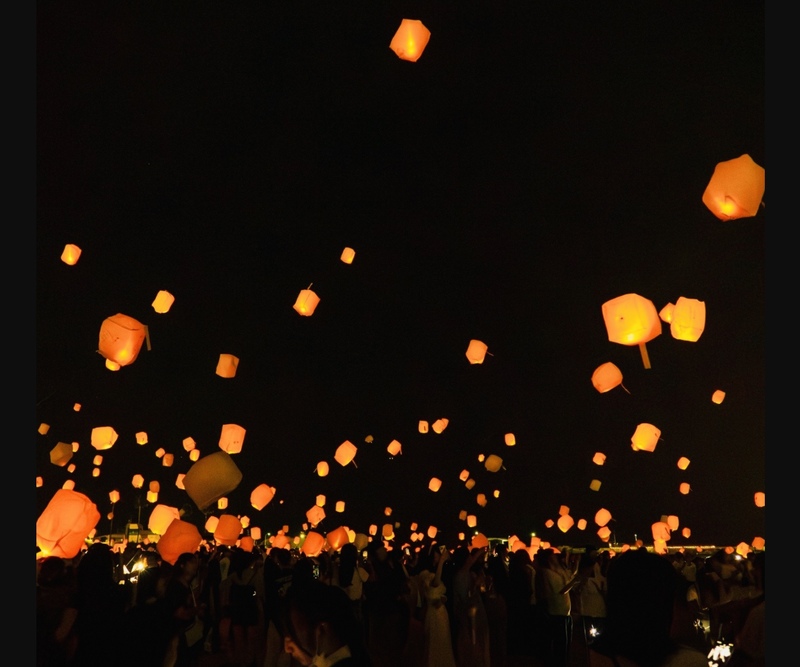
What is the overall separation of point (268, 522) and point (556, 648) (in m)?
40.2

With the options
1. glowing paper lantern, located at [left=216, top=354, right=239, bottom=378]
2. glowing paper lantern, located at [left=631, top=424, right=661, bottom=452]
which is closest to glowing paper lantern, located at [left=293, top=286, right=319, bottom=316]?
glowing paper lantern, located at [left=216, top=354, right=239, bottom=378]

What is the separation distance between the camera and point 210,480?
607 centimetres

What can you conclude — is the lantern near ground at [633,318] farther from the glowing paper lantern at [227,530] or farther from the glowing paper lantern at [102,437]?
the glowing paper lantern at [102,437]

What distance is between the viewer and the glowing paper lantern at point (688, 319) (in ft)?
22.2

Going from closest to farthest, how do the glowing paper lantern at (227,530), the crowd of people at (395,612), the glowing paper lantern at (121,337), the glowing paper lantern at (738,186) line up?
the crowd of people at (395,612), the glowing paper lantern at (738,186), the glowing paper lantern at (121,337), the glowing paper lantern at (227,530)

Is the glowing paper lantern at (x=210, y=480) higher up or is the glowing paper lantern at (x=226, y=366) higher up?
the glowing paper lantern at (x=226, y=366)

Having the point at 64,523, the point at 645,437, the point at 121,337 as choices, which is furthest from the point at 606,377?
the point at 64,523

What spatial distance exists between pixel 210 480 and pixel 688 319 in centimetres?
384

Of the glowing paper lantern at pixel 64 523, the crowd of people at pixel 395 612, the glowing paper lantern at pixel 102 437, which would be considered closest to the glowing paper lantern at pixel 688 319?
the crowd of people at pixel 395 612

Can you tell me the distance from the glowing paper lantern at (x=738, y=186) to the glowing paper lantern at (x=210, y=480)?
145 inches

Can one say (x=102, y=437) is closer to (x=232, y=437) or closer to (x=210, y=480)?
(x=232, y=437)

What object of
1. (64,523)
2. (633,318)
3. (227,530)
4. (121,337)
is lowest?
(64,523)

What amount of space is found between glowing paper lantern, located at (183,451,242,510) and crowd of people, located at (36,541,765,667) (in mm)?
569

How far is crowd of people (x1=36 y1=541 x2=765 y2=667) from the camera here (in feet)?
7.70
